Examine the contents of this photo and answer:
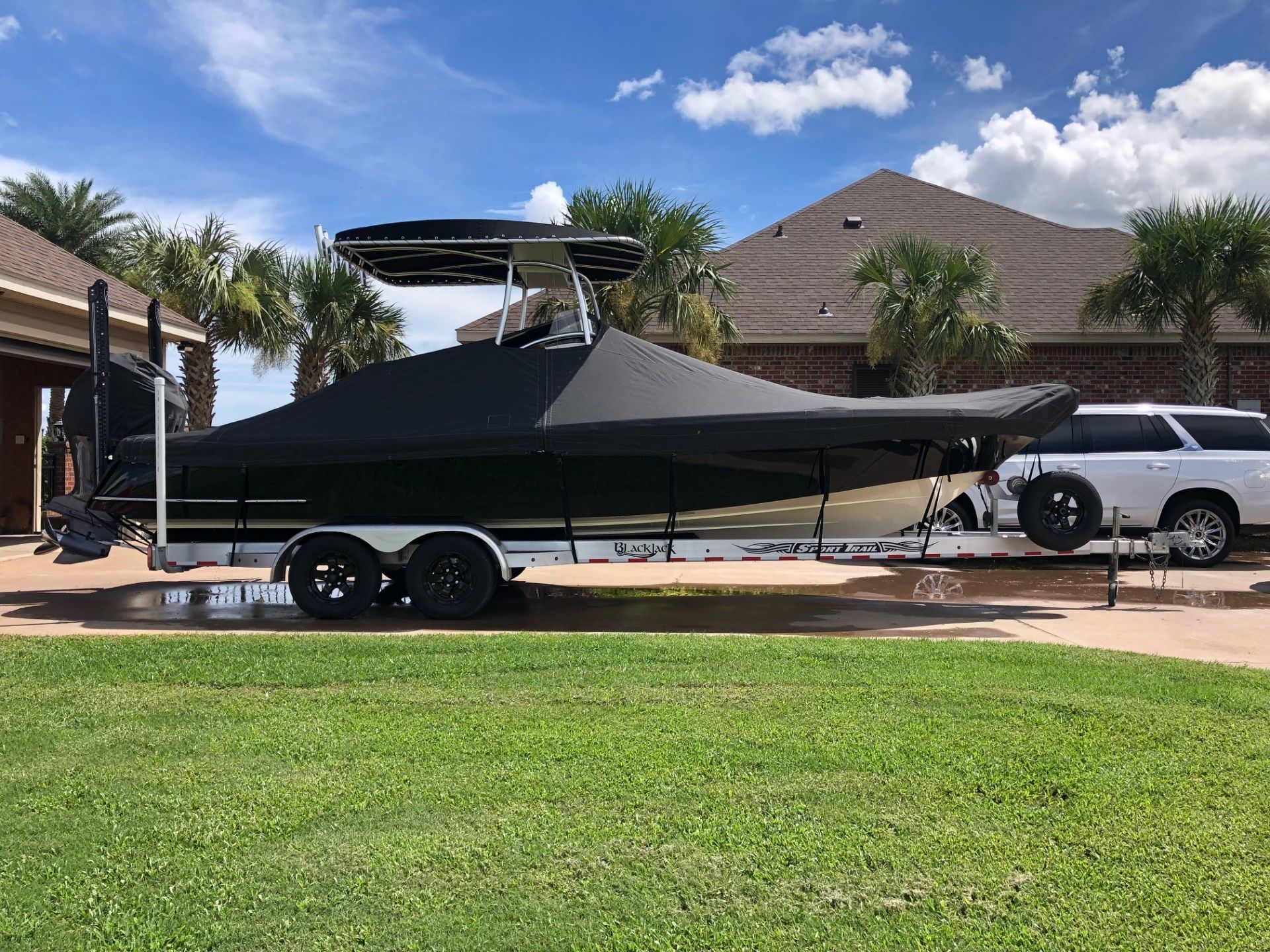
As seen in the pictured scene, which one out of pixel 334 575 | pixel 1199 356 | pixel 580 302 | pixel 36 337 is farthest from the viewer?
pixel 1199 356

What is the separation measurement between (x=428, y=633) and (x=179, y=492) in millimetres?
2835

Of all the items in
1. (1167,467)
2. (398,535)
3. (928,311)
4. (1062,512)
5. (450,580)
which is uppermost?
(928,311)

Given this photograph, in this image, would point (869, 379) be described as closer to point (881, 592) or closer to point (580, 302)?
point (881, 592)

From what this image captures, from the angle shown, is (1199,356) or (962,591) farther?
(1199,356)

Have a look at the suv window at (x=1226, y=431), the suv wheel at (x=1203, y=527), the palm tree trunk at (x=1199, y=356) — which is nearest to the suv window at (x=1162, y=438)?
the suv window at (x=1226, y=431)

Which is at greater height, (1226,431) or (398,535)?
(1226,431)

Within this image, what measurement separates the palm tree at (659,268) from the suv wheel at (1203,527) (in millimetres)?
7195

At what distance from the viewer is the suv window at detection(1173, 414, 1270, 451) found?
41.0 feet

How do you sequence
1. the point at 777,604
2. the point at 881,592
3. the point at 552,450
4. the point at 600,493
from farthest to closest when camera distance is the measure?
1. the point at 881,592
2. the point at 777,604
3. the point at 600,493
4. the point at 552,450

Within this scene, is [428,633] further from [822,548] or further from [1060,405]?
[1060,405]

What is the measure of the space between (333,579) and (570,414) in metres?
2.55

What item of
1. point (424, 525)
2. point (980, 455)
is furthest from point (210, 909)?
point (980, 455)

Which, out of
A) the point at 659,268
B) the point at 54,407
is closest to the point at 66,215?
the point at 54,407

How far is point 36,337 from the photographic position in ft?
48.2
